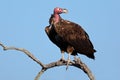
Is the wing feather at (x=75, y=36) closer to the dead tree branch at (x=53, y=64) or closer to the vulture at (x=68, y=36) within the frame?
Answer: the vulture at (x=68, y=36)

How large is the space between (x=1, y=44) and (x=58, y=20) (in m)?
3.76

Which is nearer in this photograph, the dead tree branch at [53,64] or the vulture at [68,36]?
the dead tree branch at [53,64]

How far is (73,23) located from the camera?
13.7 meters

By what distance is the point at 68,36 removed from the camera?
44.0 feet

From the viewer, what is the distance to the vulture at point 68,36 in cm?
1325

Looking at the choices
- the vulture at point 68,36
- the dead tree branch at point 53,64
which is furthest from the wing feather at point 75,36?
the dead tree branch at point 53,64

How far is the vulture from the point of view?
43.5ft

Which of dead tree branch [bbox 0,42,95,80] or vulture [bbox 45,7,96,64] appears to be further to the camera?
vulture [bbox 45,7,96,64]

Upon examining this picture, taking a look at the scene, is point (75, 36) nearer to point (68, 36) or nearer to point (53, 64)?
point (68, 36)

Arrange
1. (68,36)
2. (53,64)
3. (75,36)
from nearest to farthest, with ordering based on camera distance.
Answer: (53,64)
(68,36)
(75,36)

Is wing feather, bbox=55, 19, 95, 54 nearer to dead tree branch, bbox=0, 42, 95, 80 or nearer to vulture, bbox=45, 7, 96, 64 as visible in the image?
vulture, bbox=45, 7, 96, 64

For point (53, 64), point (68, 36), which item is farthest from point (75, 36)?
point (53, 64)

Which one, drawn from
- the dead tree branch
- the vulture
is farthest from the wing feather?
the dead tree branch

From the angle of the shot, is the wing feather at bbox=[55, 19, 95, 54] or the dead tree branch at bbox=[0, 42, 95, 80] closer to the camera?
the dead tree branch at bbox=[0, 42, 95, 80]
